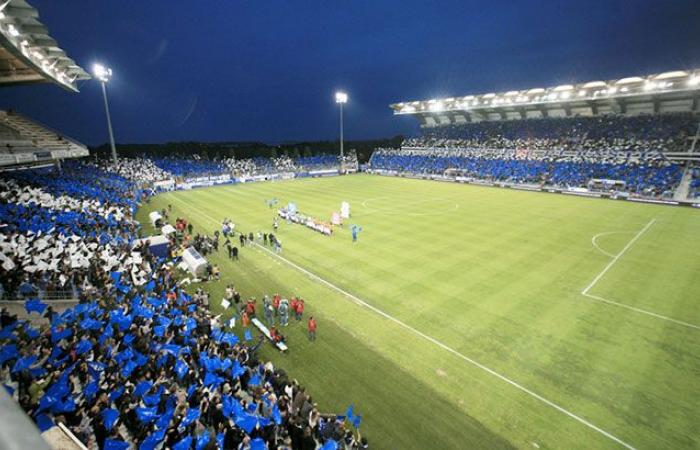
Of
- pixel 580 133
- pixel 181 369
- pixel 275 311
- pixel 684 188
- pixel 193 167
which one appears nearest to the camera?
pixel 181 369

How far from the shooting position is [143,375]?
10.5 meters

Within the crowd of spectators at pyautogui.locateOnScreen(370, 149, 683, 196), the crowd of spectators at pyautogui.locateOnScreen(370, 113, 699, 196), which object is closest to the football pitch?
the crowd of spectators at pyautogui.locateOnScreen(370, 149, 683, 196)

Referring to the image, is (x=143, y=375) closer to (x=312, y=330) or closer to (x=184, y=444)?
(x=184, y=444)

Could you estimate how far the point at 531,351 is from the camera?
14258mm

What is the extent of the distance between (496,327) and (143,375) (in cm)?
1342

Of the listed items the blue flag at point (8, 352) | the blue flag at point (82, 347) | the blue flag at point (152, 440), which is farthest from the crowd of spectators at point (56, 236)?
the blue flag at point (152, 440)

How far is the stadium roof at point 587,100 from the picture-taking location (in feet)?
157

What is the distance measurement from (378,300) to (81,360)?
1199cm

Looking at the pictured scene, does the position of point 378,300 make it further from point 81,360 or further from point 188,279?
point 81,360

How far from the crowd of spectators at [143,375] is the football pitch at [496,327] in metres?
2.16

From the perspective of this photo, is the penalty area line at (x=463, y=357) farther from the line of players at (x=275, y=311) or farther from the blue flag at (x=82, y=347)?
the blue flag at (x=82, y=347)

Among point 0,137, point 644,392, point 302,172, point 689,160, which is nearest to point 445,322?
point 644,392

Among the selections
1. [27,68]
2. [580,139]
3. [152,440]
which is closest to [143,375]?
[152,440]

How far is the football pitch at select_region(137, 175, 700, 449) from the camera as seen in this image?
1122cm
